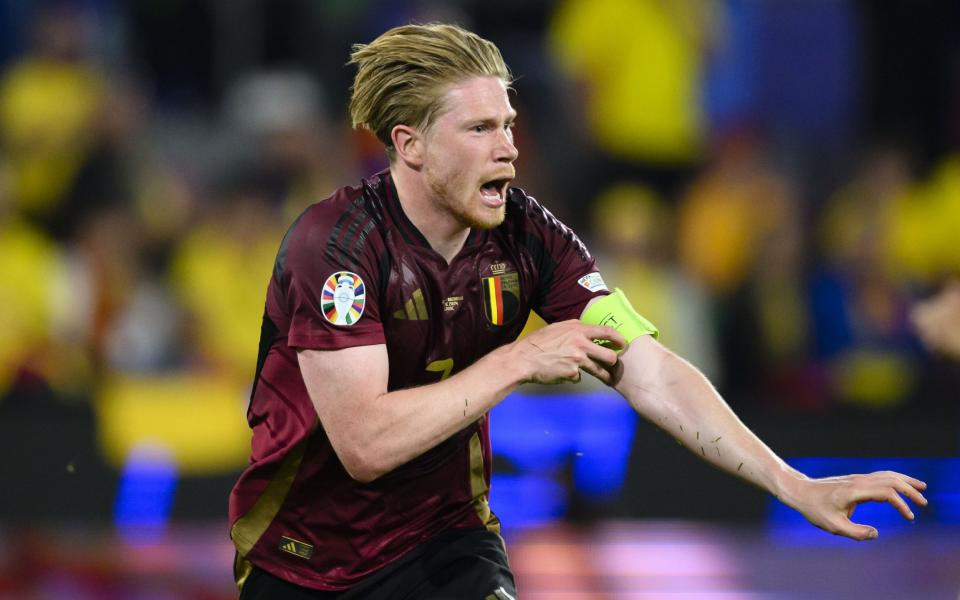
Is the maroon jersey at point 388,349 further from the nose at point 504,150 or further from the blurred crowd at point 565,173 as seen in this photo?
the blurred crowd at point 565,173

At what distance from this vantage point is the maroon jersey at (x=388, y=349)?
3.75 m

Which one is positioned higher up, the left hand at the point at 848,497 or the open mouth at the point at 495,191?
the open mouth at the point at 495,191

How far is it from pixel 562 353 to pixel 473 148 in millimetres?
614

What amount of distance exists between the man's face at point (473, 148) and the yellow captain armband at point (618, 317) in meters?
0.42

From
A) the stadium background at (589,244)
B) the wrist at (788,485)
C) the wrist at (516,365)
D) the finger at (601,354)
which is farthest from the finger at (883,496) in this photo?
the stadium background at (589,244)

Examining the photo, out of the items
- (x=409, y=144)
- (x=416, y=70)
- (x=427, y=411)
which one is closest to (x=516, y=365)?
(x=427, y=411)

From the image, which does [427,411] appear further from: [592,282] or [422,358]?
[592,282]

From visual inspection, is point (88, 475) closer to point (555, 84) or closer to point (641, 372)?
point (555, 84)

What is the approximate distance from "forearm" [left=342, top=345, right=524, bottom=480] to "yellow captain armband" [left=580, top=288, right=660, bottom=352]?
496mm

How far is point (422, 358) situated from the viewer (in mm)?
3875

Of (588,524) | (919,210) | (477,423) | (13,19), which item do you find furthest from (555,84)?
(477,423)

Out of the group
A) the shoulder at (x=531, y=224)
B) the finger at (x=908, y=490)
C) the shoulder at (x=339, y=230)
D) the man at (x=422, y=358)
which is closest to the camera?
the finger at (x=908, y=490)

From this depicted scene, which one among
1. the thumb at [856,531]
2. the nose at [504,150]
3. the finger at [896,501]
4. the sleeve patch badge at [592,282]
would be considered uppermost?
the nose at [504,150]

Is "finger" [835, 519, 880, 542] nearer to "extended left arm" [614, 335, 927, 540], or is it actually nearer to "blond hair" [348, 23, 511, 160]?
"extended left arm" [614, 335, 927, 540]
